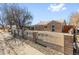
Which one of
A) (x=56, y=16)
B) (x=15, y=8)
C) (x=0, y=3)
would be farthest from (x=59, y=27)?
(x=0, y=3)

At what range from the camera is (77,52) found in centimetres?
204

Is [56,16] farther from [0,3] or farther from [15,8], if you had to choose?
[0,3]

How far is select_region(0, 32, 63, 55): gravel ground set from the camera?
2.06 m

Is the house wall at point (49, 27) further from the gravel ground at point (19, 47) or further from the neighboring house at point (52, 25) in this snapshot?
the gravel ground at point (19, 47)

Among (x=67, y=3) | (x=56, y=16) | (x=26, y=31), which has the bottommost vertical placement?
(x=26, y=31)

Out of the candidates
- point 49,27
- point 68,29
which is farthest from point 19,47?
point 68,29

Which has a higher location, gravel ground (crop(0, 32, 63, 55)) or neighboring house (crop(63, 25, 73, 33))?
neighboring house (crop(63, 25, 73, 33))

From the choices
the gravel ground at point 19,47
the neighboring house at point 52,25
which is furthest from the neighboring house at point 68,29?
the gravel ground at point 19,47

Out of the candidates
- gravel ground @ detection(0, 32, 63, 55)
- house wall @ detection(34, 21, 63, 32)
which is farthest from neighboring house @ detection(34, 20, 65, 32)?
gravel ground @ detection(0, 32, 63, 55)

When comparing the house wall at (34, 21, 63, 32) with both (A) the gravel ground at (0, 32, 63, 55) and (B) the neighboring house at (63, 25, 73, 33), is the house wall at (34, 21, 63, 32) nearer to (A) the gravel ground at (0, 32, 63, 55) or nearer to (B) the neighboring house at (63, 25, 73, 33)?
(B) the neighboring house at (63, 25, 73, 33)

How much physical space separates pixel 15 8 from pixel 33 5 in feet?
0.61

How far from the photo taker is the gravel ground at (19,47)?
2.06 m

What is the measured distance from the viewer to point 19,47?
208cm

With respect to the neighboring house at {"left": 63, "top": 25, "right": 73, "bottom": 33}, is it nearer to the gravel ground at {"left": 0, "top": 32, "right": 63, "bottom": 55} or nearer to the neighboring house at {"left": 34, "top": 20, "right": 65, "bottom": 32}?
the neighboring house at {"left": 34, "top": 20, "right": 65, "bottom": 32}
